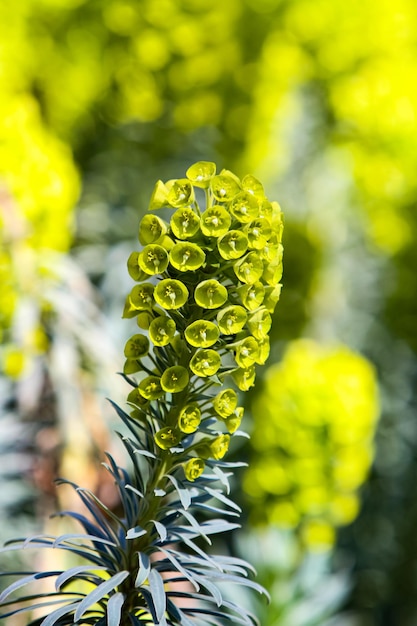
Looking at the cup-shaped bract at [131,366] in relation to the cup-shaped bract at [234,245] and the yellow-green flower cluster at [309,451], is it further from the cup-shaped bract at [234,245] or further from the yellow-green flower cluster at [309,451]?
the yellow-green flower cluster at [309,451]

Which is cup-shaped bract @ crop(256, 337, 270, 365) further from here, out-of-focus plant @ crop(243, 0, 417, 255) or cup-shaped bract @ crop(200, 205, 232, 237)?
out-of-focus plant @ crop(243, 0, 417, 255)

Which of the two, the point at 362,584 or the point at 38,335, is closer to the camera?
the point at 38,335

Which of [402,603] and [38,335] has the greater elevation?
[38,335]

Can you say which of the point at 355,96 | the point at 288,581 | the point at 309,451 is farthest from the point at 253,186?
the point at 355,96

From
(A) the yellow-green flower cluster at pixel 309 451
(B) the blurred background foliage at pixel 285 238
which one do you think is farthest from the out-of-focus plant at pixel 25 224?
(A) the yellow-green flower cluster at pixel 309 451

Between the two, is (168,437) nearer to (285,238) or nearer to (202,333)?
(202,333)

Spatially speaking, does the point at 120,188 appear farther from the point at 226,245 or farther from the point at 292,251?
the point at 226,245

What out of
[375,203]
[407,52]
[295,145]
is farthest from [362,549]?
[407,52]
